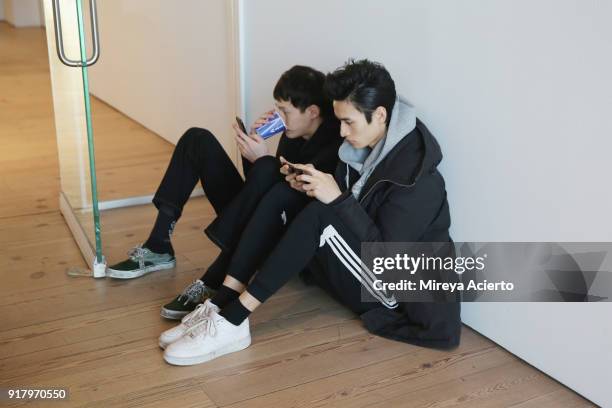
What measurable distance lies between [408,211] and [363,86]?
13.7 inches

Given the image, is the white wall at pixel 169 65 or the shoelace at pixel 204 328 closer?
the shoelace at pixel 204 328

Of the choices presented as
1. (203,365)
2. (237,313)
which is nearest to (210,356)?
(203,365)

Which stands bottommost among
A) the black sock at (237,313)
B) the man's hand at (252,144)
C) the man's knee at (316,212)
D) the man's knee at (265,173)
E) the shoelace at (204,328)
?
the shoelace at (204,328)

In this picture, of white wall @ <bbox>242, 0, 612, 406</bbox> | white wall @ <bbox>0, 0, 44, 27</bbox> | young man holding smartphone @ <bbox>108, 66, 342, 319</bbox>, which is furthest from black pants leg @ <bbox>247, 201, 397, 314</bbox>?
white wall @ <bbox>0, 0, 44, 27</bbox>

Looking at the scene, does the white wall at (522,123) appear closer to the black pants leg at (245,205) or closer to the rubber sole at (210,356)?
the black pants leg at (245,205)

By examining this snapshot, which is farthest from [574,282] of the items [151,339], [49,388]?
[49,388]

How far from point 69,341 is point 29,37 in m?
5.71

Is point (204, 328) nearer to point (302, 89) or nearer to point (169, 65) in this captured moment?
point (302, 89)

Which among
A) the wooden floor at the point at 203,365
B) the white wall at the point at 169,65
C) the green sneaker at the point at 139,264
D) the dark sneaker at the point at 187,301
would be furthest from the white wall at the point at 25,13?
the dark sneaker at the point at 187,301

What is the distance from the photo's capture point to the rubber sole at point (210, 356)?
2.02 metres

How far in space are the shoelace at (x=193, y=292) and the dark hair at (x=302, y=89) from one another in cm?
61

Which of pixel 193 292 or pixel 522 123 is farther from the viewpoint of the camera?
pixel 193 292

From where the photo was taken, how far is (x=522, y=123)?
1917 millimetres

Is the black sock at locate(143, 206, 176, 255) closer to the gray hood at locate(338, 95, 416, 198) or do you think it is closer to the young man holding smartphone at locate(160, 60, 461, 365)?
the young man holding smartphone at locate(160, 60, 461, 365)
